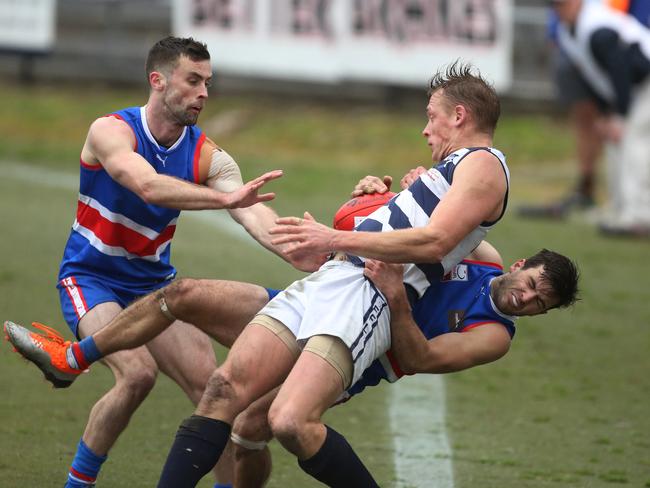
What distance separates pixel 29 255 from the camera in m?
11.5

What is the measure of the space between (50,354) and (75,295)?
412 mm

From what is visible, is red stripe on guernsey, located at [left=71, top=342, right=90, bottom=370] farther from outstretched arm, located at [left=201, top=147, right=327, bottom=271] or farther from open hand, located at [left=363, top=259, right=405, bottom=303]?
open hand, located at [left=363, top=259, right=405, bottom=303]

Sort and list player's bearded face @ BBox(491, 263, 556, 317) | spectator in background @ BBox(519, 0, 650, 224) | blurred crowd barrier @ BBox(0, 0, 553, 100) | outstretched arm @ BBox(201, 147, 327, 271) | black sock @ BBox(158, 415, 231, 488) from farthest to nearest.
A: blurred crowd barrier @ BBox(0, 0, 553, 100)
spectator in background @ BBox(519, 0, 650, 224)
outstretched arm @ BBox(201, 147, 327, 271)
player's bearded face @ BBox(491, 263, 556, 317)
black sock @ BBox(158, 415, 231, 488)

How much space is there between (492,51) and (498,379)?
9859 millimetres

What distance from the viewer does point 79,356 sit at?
5.73 metres

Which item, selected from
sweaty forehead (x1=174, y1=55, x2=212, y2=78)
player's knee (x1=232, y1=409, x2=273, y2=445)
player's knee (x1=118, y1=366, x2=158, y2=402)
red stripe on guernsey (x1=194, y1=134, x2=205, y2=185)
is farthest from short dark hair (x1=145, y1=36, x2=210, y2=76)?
player's knee (x1=232, y1=409, x2=273, y2=445)

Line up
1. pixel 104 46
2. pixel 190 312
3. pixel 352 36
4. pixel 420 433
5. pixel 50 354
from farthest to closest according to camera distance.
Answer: pixel 104 46 → pixel 352 36 → pixel 420 433 → pixel 50 354 → pixel 190 312

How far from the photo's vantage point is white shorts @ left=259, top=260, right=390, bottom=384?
210 inches

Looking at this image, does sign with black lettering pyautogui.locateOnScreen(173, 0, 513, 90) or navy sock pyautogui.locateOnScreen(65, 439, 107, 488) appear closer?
navy sock pyautogui.locateOnScreen(65, 439, 107, 488)

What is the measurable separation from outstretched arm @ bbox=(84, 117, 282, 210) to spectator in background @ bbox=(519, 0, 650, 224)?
9.25 metres

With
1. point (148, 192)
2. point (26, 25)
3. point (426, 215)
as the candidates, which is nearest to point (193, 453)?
point (148, 192)

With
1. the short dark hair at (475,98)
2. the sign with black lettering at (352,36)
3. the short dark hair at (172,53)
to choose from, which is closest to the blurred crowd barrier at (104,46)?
the sign with black lettering at (352,36)

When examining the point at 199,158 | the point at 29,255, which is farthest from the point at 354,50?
the point at 199,158

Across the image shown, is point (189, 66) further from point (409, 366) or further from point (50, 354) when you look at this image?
point (409, 366)
